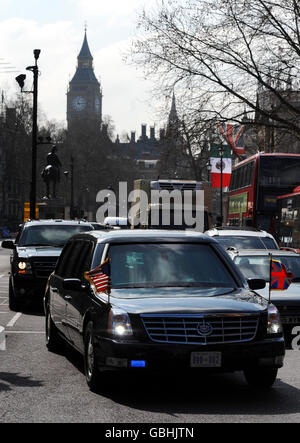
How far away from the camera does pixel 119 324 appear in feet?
28.0

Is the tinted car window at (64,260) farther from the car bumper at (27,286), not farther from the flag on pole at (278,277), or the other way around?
the car bumper at (27,286)

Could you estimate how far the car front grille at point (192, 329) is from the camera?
837cm

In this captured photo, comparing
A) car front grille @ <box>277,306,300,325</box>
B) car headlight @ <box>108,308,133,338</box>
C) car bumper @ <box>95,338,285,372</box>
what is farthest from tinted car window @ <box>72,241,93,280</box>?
car front grille @ <box>277,306,300,325</box>

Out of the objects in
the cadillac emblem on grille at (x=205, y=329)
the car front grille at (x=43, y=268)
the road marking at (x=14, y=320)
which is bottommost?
the road marking at (x=14, y=320)

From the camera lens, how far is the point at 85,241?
10.8m

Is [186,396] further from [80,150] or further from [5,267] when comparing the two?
[80,150]

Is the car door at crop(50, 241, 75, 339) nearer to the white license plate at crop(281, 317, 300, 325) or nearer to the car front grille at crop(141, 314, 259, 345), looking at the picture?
the car front grille at crop(141, 314, 259, 345)

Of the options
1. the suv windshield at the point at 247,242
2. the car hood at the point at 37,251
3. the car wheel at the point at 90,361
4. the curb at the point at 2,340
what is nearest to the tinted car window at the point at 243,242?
the suv windshield at the point at 247,242

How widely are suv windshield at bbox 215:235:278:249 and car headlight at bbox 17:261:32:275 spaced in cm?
477

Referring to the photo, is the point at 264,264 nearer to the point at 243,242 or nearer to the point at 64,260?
the point at 243,242

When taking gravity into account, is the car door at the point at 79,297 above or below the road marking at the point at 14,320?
above

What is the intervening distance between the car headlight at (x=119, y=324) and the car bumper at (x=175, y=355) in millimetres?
92

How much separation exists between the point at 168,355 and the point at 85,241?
278cm
